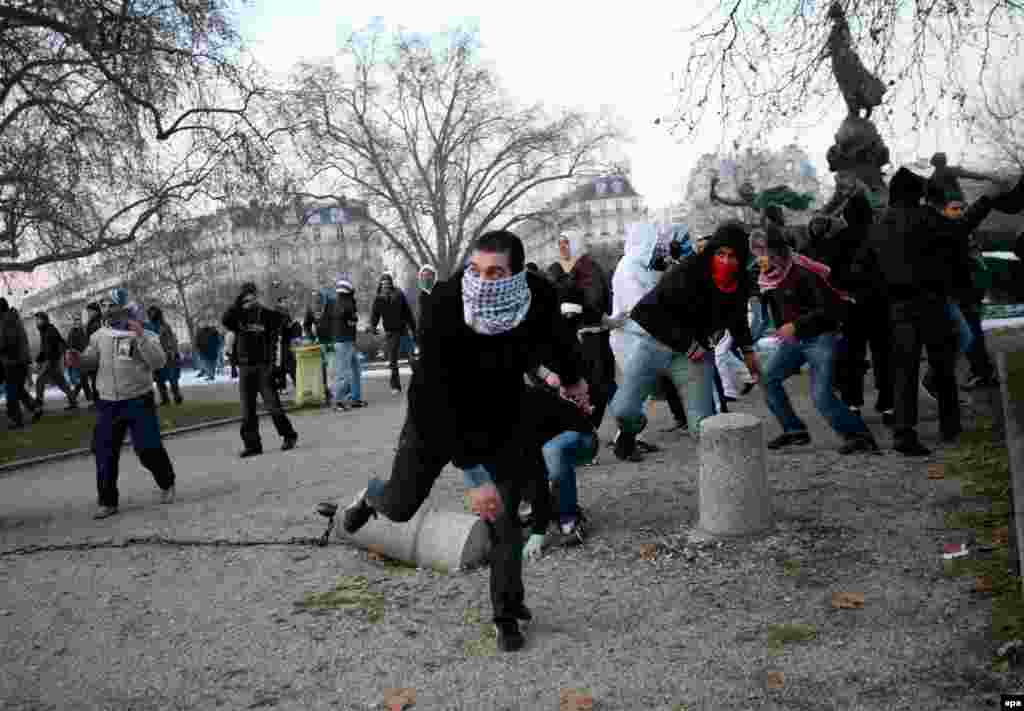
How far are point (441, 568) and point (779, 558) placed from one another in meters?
1.80

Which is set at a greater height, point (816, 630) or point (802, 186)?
point (802, 186)

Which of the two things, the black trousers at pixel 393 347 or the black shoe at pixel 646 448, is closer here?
the black shoe at pixel 646 448

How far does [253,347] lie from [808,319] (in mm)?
6267

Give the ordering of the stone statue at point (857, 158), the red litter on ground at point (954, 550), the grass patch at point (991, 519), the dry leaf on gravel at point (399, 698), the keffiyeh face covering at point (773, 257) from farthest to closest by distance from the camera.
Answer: the stone statue at point (857, 158) → the keffiyeh face covering at point (773, 257) → the red litter on ground at point (954, 550) → the grass patch at point (991, 519) → the dry leaf on gravel at point (399, 698)

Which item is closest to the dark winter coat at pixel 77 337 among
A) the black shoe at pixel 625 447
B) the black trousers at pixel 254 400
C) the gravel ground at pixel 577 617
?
the black trousers at pixel 254 400

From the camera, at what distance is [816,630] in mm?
4324

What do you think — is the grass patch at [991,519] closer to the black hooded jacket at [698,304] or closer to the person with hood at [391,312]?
the black hooded jacket at [698,304]

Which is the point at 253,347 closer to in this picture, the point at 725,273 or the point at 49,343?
the point at 725,273

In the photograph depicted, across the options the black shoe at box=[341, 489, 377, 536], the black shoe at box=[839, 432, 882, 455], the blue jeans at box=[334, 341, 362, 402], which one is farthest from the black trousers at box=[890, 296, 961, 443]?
the blue jeans at box=[334, 341, 362, 402]

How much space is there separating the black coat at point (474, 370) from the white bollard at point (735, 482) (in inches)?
62.6

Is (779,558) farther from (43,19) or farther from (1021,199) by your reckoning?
(43,19)

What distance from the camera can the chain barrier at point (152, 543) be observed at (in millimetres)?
6738

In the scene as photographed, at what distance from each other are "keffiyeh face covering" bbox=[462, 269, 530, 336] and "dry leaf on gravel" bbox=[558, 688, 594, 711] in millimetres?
1421

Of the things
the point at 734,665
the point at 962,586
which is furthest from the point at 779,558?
the point at 734,665
